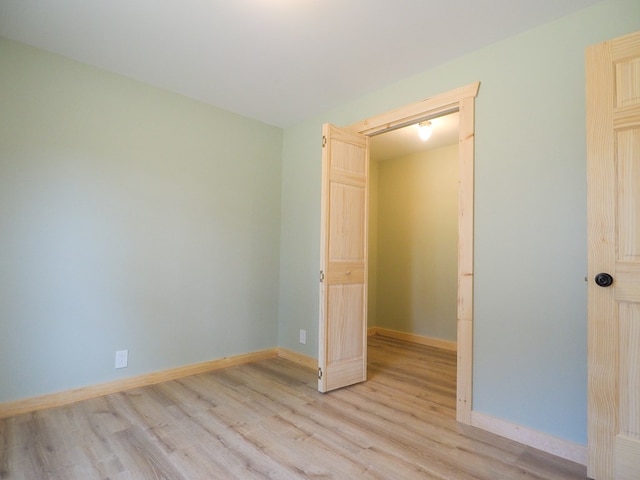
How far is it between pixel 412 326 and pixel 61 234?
4031mm

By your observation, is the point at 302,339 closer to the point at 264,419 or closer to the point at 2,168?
the point at 264,419

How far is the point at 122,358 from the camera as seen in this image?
2727 millimetres

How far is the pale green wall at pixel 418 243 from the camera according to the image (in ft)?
14.3

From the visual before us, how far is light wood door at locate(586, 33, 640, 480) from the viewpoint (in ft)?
4.98

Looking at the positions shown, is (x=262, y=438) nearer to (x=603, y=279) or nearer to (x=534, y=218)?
(x=603, y=279)

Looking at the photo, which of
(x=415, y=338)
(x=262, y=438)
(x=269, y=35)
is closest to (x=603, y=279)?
(x=262, y=438)

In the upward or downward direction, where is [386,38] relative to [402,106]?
upward

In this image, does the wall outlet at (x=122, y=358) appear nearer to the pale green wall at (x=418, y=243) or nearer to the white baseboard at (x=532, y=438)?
the white baseboard at (x=532, y=438)

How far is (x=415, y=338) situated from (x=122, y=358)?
345cm

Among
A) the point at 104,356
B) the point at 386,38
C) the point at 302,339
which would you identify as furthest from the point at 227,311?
the point at 386,38

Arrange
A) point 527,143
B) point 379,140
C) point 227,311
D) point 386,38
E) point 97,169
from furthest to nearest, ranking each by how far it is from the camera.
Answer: point 379,140, point 227,311, point 97,169, point 386,38, point 527,143

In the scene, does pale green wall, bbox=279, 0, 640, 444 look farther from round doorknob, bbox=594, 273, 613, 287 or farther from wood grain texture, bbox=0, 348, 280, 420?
wood grain texture, bbox=0, 348, 280, 420

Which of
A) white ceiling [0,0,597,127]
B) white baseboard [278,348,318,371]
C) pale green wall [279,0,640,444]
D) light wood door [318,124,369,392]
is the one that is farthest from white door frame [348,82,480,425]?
white baseboard [278,348,318,371]

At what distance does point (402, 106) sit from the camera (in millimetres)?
2764
